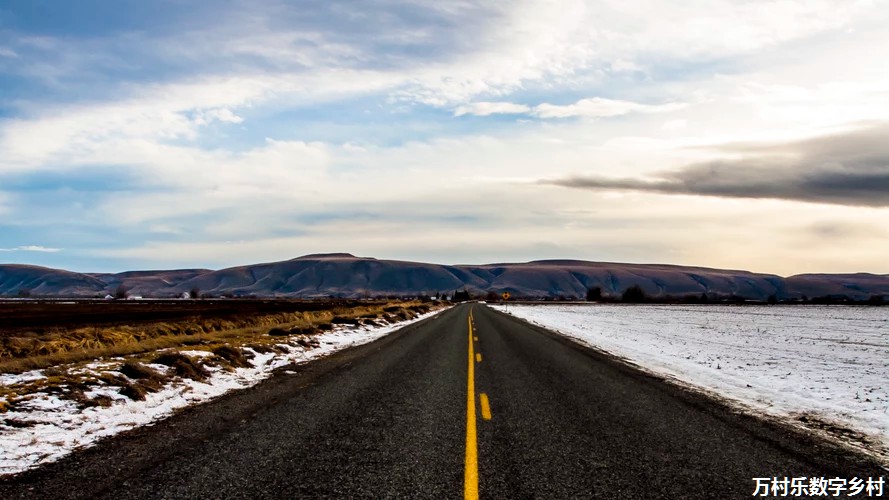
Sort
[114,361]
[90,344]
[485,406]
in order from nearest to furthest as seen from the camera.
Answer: [485,406] → [114,361] → [90,344]

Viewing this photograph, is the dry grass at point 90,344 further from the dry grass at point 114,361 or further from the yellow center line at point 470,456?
the yellow center line at point 470,456

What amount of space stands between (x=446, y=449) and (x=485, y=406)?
282 cm

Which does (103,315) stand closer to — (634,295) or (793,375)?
(793,375)

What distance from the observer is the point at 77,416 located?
27.4ft

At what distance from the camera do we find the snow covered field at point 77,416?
6633 mm

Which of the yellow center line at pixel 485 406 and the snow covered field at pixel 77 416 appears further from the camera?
the yellow center line at pixel 485 406

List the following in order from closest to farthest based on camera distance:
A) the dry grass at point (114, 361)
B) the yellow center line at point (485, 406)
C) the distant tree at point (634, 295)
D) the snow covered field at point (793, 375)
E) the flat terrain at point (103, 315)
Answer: the yellow center line at point (485, 406), the snow covered field at point (793, 375), the dry grass at point (114, 361), the flat terrain at point (103, 315), the distant tree at point (634, 295)

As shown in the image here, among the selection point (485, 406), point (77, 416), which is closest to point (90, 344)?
point (77, 416)

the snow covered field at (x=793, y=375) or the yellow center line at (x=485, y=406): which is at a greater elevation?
the yellow center line at (x=485, y=406)

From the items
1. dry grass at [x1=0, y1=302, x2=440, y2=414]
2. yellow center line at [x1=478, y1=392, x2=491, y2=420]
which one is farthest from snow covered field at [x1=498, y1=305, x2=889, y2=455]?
dry grass at [x1=0, y1=302, x2=440, y2=414]

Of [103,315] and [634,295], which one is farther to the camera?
[634,295]

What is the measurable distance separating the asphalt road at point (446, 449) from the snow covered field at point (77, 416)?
1.42ft

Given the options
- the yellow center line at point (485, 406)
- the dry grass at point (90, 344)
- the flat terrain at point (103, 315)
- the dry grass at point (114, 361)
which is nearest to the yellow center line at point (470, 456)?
the yellow center line at point (485, 406)

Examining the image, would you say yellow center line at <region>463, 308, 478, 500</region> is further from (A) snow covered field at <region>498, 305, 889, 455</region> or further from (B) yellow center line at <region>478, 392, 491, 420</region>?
(A) snow covered field at <region>498, 305, 889, 455</region>
